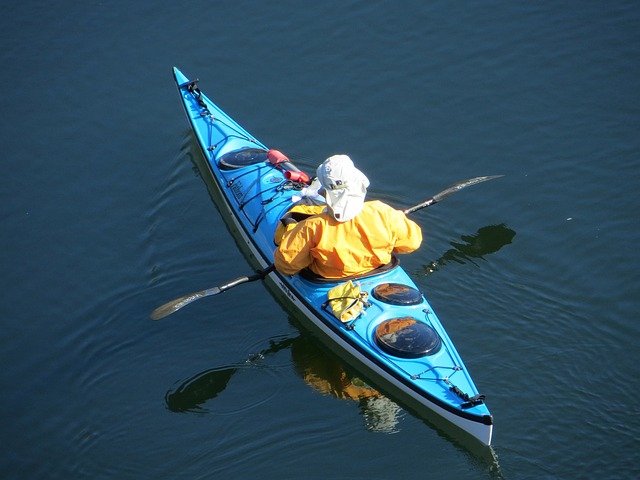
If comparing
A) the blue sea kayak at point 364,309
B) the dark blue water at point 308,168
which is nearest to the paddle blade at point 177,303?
the dark blue water at point 308,168

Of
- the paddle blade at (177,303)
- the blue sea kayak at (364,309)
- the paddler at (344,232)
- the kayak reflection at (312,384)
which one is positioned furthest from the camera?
the paddle blade at (177,303)

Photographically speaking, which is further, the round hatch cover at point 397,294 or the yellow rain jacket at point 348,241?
the round hatch cover at point 397,294

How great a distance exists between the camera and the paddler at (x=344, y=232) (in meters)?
6.70

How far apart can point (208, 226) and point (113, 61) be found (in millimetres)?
3412

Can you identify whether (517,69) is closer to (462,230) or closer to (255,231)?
(462,230)

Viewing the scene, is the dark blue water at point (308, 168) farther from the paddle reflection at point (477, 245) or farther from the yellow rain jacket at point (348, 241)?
the yellow rain jacket at point (348, 241)

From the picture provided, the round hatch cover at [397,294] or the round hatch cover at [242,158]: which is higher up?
the round hatch cover at [242,158]

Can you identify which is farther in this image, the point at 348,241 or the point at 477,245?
the point at 477,245

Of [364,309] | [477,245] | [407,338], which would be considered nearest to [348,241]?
[364,309]

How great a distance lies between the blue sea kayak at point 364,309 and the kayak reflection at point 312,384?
12 cm

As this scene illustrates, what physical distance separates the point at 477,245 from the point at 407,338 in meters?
1.77

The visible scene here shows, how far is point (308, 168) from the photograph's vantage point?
9.34m

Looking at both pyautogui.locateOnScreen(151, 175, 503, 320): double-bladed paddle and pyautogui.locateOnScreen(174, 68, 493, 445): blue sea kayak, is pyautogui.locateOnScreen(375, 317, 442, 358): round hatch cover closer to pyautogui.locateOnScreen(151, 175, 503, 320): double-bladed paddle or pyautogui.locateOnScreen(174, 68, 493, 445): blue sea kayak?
pyautogui.locateOnScreen(174, 68, 493, 445): blue sea kayak

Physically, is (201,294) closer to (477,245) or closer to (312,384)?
(312,384)
